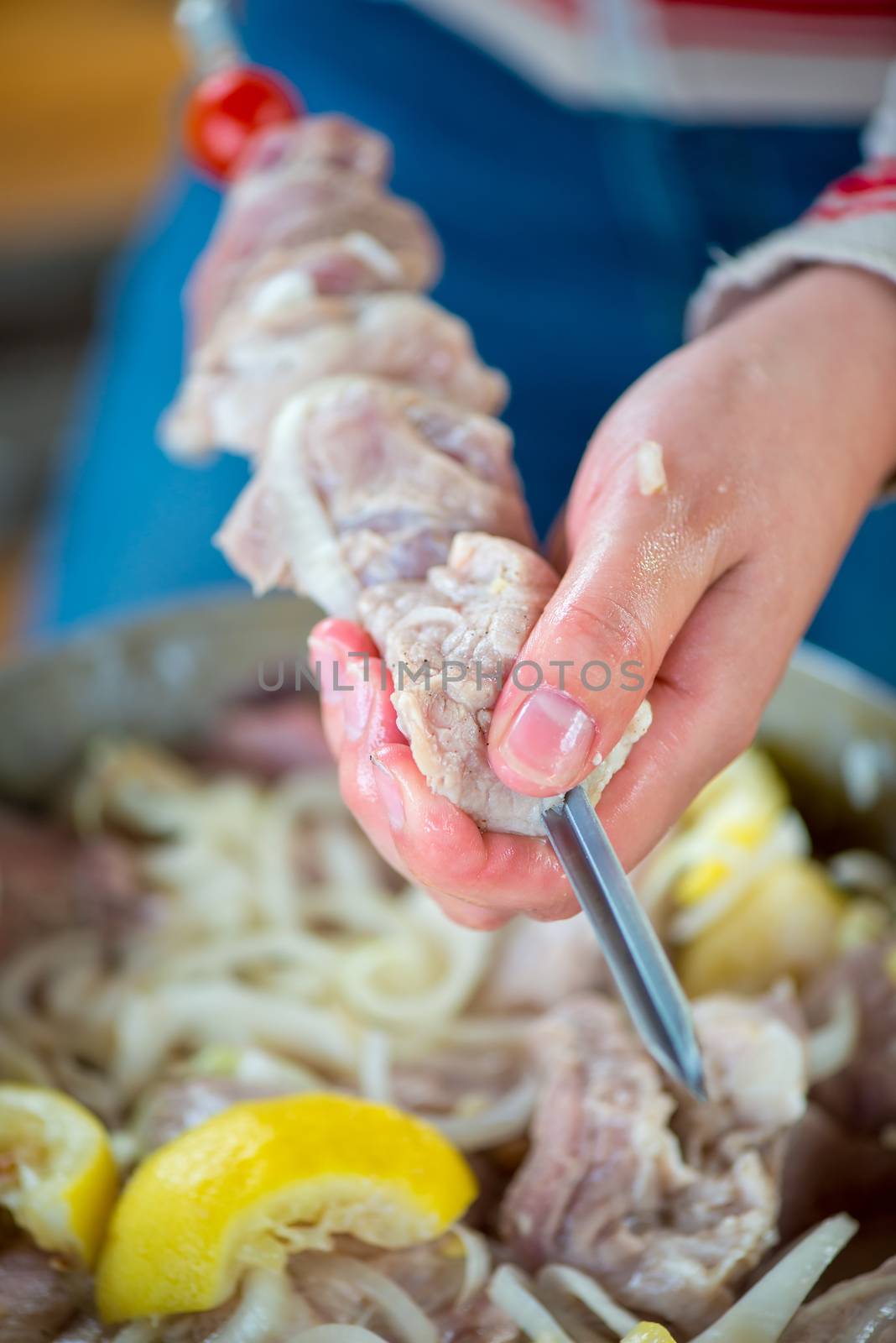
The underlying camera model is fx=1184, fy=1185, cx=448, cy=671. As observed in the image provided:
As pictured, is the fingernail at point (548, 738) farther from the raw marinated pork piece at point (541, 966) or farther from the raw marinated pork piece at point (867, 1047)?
the raw marinated pork piece at point (867, 1047)

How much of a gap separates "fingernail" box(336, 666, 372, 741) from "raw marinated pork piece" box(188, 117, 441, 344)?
58cm

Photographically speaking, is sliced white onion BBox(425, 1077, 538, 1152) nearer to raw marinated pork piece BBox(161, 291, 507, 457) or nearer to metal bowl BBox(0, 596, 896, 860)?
metal bowl BBox(0, 596, 896, 860)

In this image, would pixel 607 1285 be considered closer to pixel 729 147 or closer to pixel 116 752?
pixel 116 752

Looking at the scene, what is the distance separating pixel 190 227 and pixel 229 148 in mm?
877

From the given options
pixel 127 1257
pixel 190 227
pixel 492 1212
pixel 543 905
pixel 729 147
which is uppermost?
pixel 729 147

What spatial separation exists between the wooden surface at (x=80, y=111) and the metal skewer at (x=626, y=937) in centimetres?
458

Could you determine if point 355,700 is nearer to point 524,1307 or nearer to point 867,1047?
point 524,1307

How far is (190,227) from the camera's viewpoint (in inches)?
100

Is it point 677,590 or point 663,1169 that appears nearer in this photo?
point 677,590

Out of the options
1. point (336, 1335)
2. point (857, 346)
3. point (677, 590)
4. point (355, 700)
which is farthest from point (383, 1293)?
point (857, 346)

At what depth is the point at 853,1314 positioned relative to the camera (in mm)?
1010

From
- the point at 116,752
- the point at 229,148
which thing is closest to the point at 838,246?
the point at 229,148

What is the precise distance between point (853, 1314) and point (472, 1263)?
0.34 metres

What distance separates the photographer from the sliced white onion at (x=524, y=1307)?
40.7 inches
